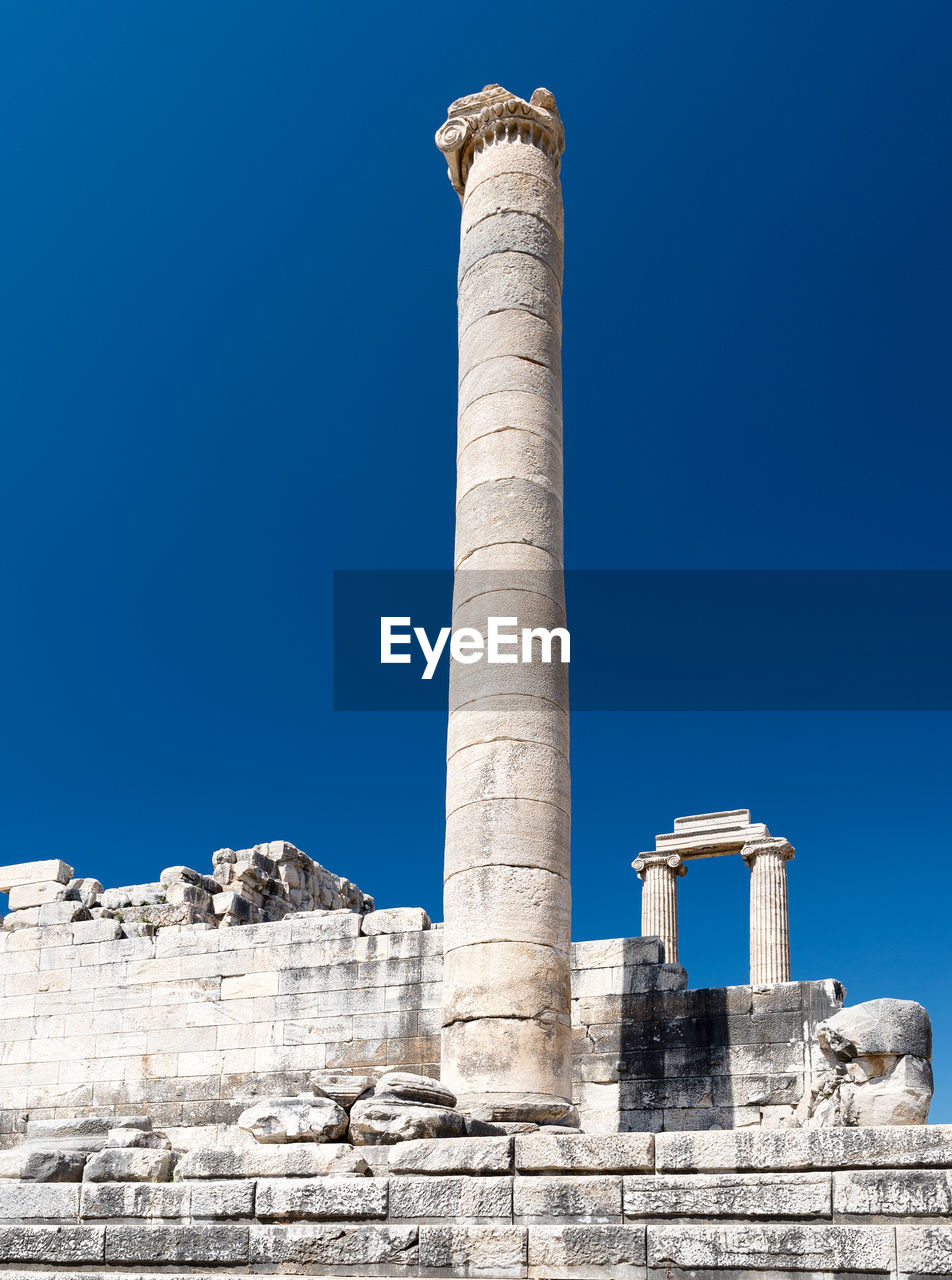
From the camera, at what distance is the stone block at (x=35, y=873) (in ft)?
57.9

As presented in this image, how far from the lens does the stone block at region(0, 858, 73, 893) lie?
1764 centimetres

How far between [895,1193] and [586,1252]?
159 centimetres

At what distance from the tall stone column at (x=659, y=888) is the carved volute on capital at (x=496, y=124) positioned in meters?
20.3

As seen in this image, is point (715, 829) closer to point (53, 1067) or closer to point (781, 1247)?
point (53, 1067)

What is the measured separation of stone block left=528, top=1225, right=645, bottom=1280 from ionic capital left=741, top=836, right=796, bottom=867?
22.8 meters

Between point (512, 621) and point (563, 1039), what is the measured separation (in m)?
3.63

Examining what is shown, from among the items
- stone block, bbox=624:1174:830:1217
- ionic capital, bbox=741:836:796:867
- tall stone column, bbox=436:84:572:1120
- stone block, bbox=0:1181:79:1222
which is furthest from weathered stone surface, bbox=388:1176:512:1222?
ionic capital, bbox=741:836:796:867

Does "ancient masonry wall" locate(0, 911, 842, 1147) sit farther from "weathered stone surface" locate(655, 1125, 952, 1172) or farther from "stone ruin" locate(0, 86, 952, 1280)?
"weathered stone surface" locate(655, 1125, 952, 1172)

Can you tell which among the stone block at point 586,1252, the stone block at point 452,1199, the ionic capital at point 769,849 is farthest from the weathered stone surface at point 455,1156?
the ionic capital at point 769,849

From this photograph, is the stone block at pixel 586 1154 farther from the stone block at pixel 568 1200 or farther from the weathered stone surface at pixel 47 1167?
the weathered stone surface at pixel 47 1167

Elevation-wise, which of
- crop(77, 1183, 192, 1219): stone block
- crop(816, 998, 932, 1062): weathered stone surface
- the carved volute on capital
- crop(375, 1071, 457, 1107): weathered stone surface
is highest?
the carved volute on capital

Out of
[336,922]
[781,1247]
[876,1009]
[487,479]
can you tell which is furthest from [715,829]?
[781,1247]

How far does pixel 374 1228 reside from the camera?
268 inches

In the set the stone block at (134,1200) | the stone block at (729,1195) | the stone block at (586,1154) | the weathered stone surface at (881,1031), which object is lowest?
the stone block at (134,1200)
